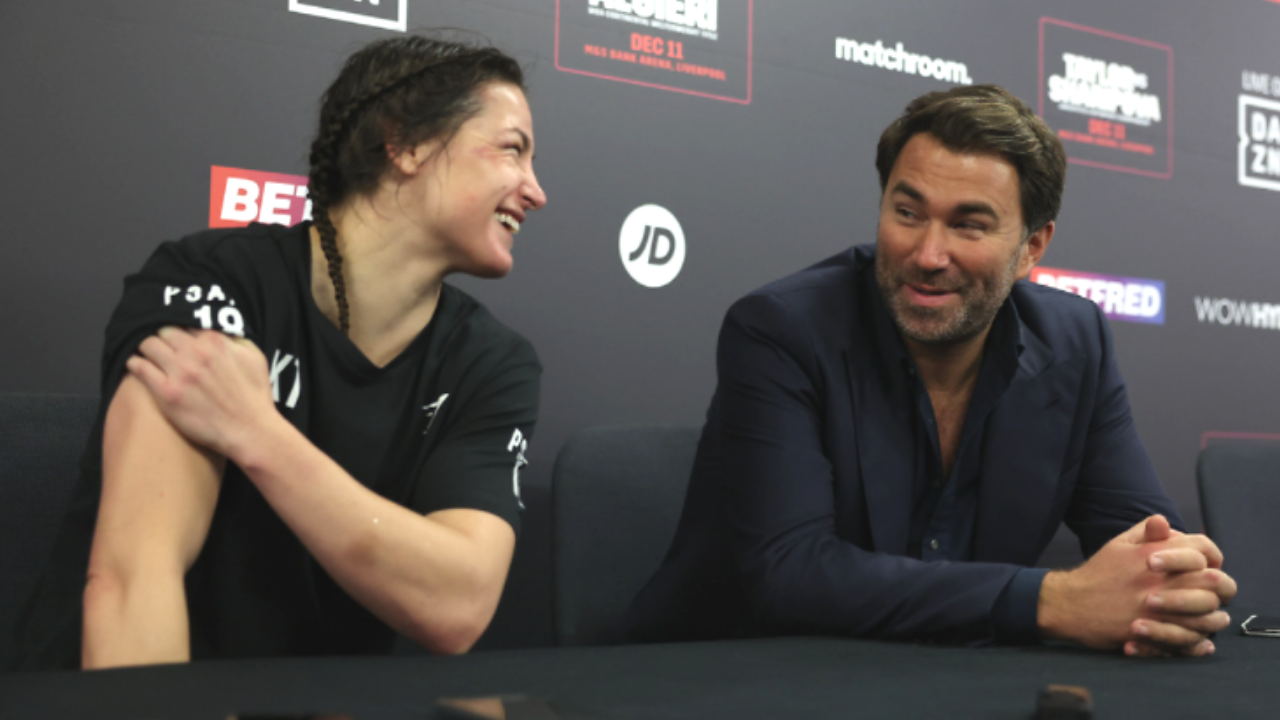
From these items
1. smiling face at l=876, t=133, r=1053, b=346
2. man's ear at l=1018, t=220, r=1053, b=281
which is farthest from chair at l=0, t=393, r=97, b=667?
man's ear at l=1018, t=220, r=1053, b=281

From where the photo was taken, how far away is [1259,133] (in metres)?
2.88

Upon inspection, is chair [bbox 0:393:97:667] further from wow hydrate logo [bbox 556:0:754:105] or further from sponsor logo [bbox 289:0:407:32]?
wow hydrate logo [bbox 556:0:754:105]

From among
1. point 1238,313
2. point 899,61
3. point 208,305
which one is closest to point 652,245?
point 899,61

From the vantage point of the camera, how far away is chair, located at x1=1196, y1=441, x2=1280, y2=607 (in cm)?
192

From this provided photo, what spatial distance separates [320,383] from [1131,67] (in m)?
2.37

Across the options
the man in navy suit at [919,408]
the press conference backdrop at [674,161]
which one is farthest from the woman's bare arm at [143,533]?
the press conference backdrop at [674,161]

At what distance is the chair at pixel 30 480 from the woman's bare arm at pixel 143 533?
341mm

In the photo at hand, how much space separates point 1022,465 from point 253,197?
1.27m

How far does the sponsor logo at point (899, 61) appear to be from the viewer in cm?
229

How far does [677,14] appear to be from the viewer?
Answer: 2.08 meters

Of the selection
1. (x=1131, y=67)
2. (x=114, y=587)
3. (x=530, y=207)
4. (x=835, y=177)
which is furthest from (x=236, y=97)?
(x=1131, y=67)

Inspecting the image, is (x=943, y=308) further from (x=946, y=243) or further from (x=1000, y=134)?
(x=1000, y=134)

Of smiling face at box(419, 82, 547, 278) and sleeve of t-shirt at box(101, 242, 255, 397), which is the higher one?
smiling face at box(419, 82, 547, 278)

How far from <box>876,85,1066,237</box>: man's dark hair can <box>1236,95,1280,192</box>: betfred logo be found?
1695 mm
